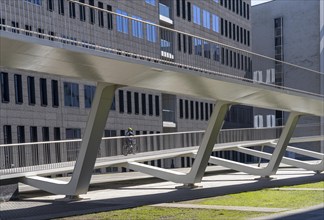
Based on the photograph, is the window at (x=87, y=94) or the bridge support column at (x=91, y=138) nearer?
the bridge support column at (x=91, y=138)

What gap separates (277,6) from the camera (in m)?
73.0

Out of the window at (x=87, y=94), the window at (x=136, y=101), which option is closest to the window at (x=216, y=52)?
the window at (x=87, y=94)

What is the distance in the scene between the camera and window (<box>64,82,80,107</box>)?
39031 millimetres

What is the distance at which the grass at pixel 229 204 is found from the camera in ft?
44.3

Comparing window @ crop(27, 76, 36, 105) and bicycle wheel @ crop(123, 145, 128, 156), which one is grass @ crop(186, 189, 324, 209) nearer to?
bicycle wheel @ crop(123, 145, 128, 156)

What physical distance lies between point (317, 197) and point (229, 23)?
48087 mm

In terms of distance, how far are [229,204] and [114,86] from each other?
19.2 ft

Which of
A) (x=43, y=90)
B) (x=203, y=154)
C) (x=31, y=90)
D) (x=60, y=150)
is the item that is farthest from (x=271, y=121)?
(x=60, y=150)

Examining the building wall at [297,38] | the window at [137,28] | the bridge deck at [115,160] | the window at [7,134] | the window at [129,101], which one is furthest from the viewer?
the building wall at [297,38]

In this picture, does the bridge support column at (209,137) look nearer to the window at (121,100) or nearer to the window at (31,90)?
the window at (31,90)

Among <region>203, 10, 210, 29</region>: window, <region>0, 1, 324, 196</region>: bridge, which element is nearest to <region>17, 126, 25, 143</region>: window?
<region>0, 1, 324, 196</region>: bridge

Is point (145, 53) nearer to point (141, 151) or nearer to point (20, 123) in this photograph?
point (141, 151)

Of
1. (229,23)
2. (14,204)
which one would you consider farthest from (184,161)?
(14,204)

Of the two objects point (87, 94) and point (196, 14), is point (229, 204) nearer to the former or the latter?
point (87, 94)
